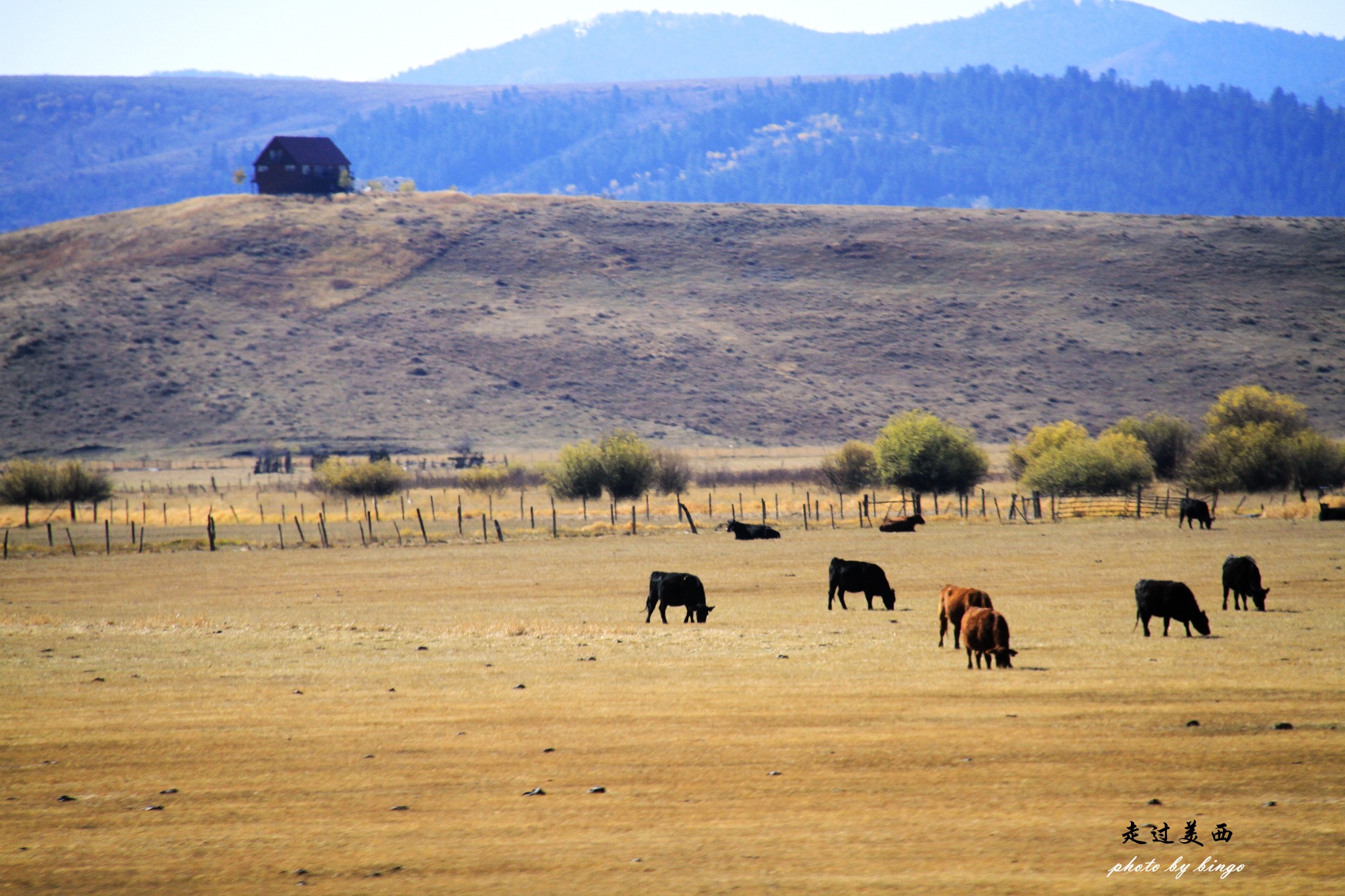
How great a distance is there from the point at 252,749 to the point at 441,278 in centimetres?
11268

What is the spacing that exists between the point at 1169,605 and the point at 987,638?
13.0 feet

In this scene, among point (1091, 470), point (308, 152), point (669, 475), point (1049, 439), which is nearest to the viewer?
point (1091, 470)

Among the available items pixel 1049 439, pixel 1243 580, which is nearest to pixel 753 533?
pixel 1243 580

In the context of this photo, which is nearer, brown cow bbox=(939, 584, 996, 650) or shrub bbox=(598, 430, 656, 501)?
brown cow bbox=(939, 584, 996, 650)

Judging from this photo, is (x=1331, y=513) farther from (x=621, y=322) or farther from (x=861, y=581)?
(x=621, y=322)

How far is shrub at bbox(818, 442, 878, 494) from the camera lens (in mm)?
66000

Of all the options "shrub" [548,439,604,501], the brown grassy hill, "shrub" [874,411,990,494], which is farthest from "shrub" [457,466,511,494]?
the brown grassy hill

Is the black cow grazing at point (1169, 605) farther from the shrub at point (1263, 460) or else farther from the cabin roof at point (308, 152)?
the cabin roof at point (308, 152)

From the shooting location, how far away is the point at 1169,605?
58.7 feet

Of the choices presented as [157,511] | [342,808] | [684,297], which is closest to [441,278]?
[684,297]

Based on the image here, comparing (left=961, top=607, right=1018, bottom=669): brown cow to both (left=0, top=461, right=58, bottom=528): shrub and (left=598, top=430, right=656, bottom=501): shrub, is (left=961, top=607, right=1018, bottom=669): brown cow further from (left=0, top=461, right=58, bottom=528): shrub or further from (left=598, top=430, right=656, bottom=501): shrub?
(left=0, top=461, right=58, bottom=528): shrub

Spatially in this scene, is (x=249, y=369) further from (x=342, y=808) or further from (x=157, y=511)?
(x=342, y=808)

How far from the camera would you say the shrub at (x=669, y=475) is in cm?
6488

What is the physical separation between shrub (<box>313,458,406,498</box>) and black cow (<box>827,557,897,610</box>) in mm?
44094
